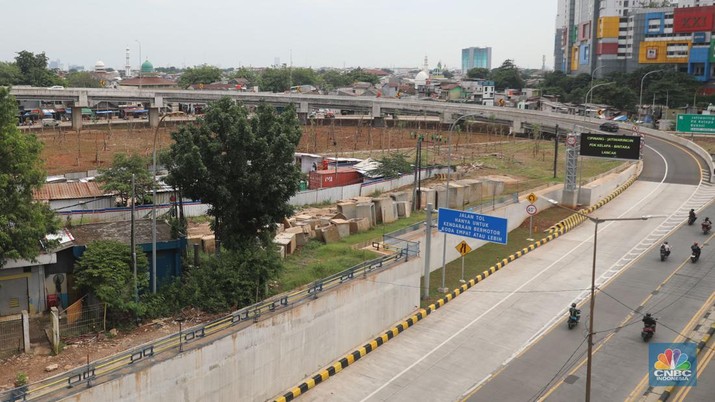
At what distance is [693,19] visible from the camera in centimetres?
9975

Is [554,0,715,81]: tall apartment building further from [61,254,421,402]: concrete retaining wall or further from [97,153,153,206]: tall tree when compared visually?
[61,254,421,402]: concrete retaining wall

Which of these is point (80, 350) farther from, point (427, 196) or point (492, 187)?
point (492, 187)

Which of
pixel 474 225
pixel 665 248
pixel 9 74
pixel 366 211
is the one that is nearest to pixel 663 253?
pixel 665 248

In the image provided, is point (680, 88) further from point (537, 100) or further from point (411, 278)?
point (411, 278)

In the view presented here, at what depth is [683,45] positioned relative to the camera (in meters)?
103

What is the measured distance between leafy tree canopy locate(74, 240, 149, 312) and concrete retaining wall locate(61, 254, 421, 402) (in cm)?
341

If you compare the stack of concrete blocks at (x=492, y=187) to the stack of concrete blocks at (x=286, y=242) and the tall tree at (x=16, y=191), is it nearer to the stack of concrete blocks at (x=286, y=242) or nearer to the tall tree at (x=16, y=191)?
the stack of concrete blocks at (x=286, y=242)

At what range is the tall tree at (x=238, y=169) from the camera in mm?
20344

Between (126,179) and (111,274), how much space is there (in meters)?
13.8

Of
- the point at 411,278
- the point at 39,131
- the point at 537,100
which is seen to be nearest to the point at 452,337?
the point at 411,278

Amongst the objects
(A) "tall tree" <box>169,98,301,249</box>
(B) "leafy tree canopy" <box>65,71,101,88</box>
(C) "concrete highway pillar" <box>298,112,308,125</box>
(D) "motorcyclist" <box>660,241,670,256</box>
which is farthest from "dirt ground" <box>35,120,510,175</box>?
(B) "leafy tree canopy" <box>65,71,101,88</box>

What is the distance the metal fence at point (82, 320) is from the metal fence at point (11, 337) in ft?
3.17

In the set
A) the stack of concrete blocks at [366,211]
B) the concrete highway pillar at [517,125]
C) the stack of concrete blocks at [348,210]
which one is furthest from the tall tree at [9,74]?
the stack of concrete blocks at [366,211]

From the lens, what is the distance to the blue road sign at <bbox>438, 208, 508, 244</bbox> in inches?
912
